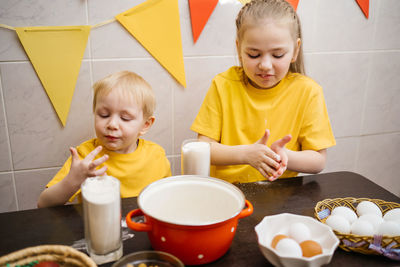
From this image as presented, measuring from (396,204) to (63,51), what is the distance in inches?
50.5

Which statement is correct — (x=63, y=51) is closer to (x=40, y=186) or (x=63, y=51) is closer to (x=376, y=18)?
(x=40, y=186)

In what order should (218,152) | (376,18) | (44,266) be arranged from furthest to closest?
(376,18), (218,152), (44,266)

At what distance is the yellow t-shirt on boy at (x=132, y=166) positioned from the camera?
3.71 ft

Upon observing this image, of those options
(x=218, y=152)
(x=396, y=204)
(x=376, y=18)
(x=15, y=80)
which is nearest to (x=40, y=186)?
(x=15, y=80)

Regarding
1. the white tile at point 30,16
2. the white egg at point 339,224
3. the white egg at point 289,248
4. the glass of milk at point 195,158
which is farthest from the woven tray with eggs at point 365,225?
the white tile at point 30,16

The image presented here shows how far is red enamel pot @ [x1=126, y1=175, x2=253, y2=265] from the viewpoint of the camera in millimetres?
636

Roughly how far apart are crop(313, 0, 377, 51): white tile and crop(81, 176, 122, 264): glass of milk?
1.43 meters

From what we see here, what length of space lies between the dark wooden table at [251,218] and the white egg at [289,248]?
7 cm

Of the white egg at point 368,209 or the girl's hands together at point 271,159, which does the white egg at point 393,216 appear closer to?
the white egg at point 368,209

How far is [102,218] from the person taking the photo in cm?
65

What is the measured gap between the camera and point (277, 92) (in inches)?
52.4

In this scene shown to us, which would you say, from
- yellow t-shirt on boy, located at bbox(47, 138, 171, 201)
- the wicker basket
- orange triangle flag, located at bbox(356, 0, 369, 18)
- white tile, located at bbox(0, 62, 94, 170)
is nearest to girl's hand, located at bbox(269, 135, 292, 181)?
yellow t-shirt on boy, located at bbox(47, 138, 171, 201)

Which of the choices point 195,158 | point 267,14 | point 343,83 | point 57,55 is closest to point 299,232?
point 195,158

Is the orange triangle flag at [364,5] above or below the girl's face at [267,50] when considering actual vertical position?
above
